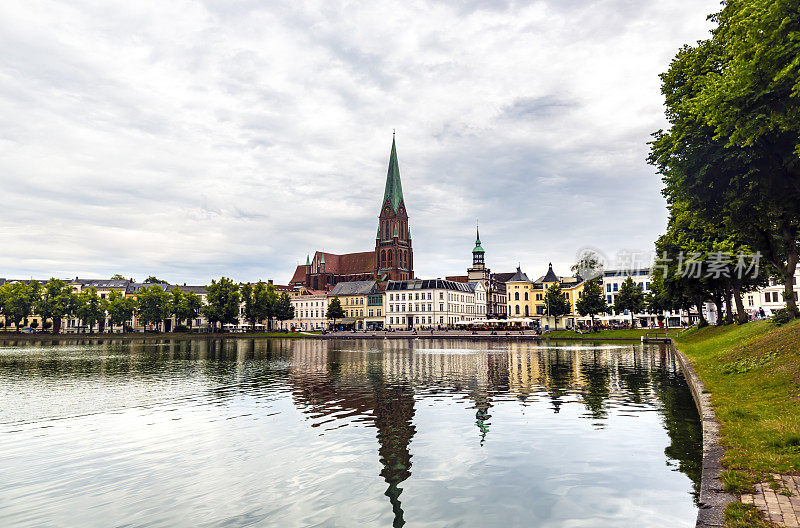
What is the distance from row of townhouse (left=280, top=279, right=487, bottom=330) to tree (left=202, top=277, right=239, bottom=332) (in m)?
50.1

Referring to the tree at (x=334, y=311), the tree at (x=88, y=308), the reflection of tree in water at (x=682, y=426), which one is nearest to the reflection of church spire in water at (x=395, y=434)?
the reflection of tree in water at (x=682, y=426)

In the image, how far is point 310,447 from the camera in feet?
52.0

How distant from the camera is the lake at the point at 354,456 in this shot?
10.6 m

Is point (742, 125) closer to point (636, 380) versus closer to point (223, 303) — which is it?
point (636, 380)

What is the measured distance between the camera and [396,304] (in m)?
170

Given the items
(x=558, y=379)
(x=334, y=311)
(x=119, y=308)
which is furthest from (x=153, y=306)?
(x=558, y=379)

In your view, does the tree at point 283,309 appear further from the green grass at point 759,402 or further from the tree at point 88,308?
the green grass at point 759,402

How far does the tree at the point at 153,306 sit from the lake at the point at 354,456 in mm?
116659

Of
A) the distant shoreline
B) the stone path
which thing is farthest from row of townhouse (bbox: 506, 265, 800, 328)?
the stone path

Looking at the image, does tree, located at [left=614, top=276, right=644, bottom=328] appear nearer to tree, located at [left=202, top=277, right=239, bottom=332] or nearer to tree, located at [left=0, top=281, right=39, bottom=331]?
tree, located at [left=202, top=277, right=239, bottom=332]

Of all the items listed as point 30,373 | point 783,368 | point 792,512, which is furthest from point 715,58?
point 30,373

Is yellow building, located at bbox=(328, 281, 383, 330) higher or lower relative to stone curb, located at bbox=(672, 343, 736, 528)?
higher

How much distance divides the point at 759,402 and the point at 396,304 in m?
154

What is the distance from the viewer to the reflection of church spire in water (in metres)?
12.0
